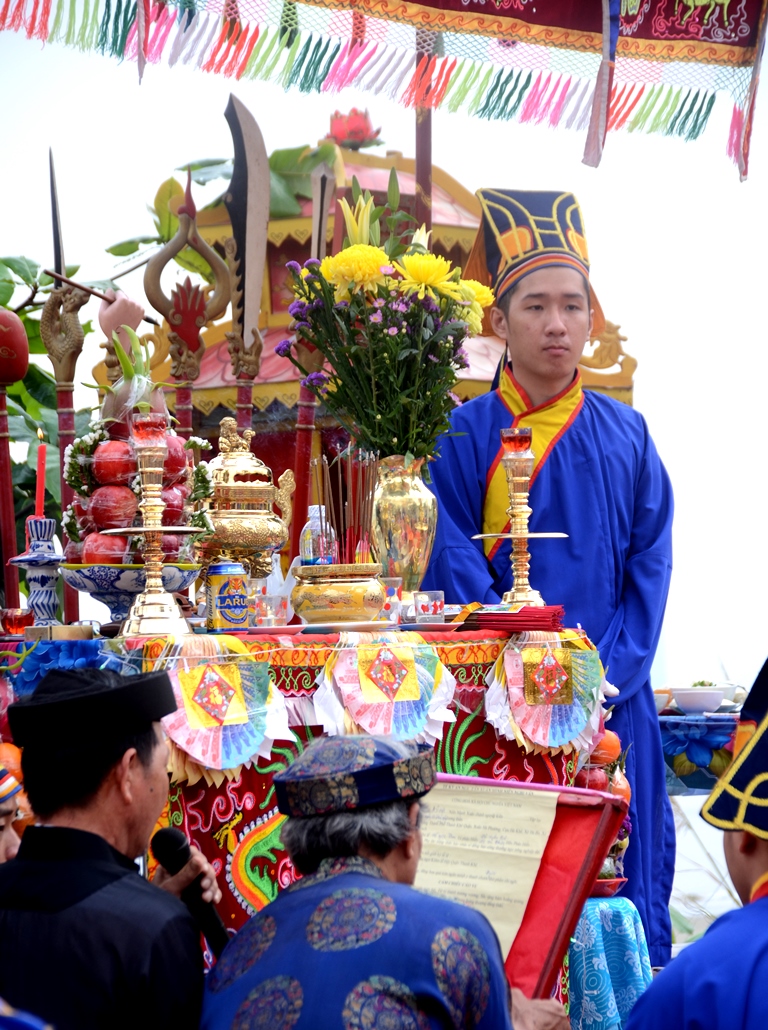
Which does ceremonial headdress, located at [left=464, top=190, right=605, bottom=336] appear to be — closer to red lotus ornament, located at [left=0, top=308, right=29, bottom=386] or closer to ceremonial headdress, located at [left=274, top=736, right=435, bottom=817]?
red lotus ornament, located at [left=0, top=308, right=29, bottom=386]

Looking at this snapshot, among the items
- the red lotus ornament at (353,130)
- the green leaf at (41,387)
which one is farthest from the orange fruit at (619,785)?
→ the red lotus ornament at (353,130)

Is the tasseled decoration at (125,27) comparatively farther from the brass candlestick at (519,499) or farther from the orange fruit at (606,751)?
the orange fruit at (606,751)

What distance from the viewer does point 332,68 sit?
451 centimetres

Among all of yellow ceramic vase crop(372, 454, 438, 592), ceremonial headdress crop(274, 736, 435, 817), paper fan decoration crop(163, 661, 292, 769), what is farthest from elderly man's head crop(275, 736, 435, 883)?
yellow ceramic vase crop(372, 454, 438, 592)

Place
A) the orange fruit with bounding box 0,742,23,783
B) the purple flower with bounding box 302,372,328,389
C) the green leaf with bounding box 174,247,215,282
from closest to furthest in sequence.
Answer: the orange fruit with bounding box 0,742,23,783 < the purple flower with bounding box 302,372,328,389 < the green leaf with bounding box 174,247,215,282

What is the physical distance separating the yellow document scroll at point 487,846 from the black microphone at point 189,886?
333 millimetres

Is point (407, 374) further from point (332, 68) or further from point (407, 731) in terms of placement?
point (332, 68)

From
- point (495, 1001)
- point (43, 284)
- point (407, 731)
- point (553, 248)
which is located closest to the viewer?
point (495, 1001)

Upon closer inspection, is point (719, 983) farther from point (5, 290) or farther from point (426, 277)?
point (5, 290)

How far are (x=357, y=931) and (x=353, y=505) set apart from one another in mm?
1720

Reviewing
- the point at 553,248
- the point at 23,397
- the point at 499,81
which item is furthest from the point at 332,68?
the point at 23,397

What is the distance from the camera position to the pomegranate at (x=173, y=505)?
8.52 feet

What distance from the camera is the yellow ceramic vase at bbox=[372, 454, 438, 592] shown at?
9.91 feet

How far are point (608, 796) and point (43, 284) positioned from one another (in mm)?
3427
